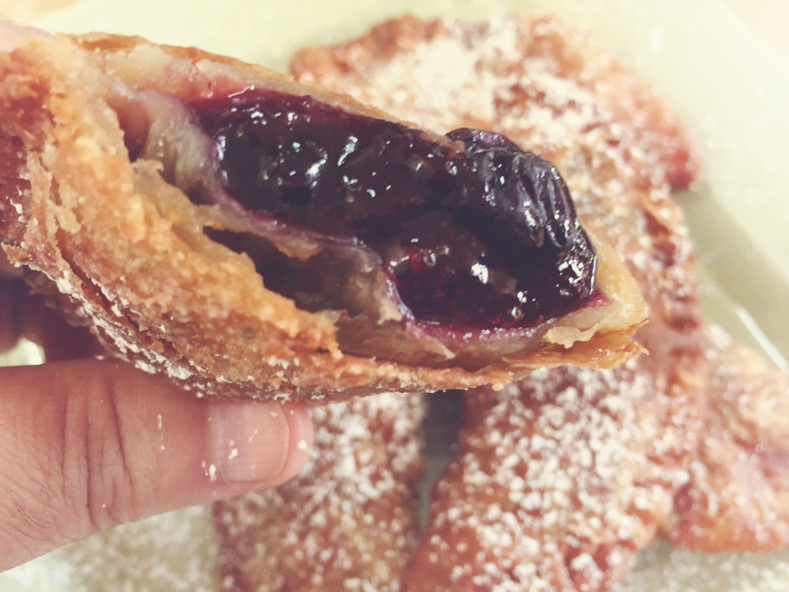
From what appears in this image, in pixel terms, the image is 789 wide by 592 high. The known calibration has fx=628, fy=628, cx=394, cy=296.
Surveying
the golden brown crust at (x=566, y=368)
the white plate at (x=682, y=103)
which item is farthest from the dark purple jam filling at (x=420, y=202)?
the white plate at (x=682, y=103)

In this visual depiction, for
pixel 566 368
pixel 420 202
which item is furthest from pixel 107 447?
pixel 566 368

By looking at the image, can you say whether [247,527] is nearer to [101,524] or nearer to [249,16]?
[101,524]

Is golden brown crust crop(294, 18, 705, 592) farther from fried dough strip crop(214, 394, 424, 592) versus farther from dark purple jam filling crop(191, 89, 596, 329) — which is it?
dark purple jam filling crop(191, 89, 596, 329)

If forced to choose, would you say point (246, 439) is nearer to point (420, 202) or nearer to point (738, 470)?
point (420, 202)

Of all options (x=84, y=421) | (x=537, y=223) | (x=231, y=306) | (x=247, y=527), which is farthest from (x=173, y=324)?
(x=247, y=527)

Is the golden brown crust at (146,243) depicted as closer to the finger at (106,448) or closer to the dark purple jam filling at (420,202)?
the dark purple jam filling at (420,202)

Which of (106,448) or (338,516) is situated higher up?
(106,448)

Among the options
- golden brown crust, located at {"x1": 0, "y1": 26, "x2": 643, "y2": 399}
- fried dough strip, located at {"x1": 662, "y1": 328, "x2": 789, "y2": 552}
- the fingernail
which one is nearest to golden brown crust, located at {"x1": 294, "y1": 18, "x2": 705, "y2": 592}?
fried dough strip, located at {"x1": 662, "y1": 328, "x2": 789, "y2": 552}
